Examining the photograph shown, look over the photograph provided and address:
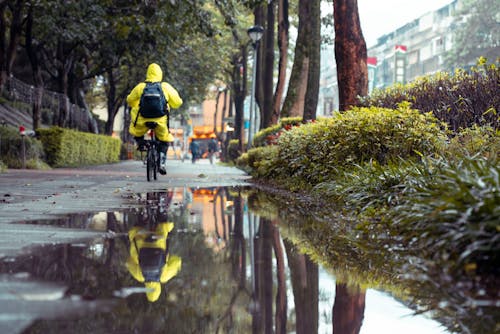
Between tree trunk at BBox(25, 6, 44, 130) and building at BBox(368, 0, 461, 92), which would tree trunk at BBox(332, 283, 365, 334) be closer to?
tree trunk at BBox(25, 6, 44, 130)

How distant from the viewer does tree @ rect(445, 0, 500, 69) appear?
221 ft

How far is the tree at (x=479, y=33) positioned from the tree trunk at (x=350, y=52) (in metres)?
55.0

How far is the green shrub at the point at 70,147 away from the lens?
24812 millimetres

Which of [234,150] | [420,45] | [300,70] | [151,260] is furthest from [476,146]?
[420,45]

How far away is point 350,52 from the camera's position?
50.1 feet

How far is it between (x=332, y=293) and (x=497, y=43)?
225 feet

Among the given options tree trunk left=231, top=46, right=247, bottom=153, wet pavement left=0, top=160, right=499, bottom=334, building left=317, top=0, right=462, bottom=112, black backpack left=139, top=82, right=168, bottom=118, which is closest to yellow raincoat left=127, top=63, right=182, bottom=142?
black backpack left=139, top=82, right=168, bottom=118

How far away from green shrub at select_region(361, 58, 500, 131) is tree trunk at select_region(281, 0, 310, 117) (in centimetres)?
977

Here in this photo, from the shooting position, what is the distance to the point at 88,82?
150 ft

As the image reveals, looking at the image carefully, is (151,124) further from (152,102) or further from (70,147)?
(70,147)

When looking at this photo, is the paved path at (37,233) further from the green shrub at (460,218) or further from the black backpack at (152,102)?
the green shrub at (460,218)

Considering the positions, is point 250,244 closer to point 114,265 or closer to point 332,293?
point 114,265

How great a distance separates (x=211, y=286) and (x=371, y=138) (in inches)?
261

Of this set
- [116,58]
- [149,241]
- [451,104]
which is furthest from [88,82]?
[149,241]
